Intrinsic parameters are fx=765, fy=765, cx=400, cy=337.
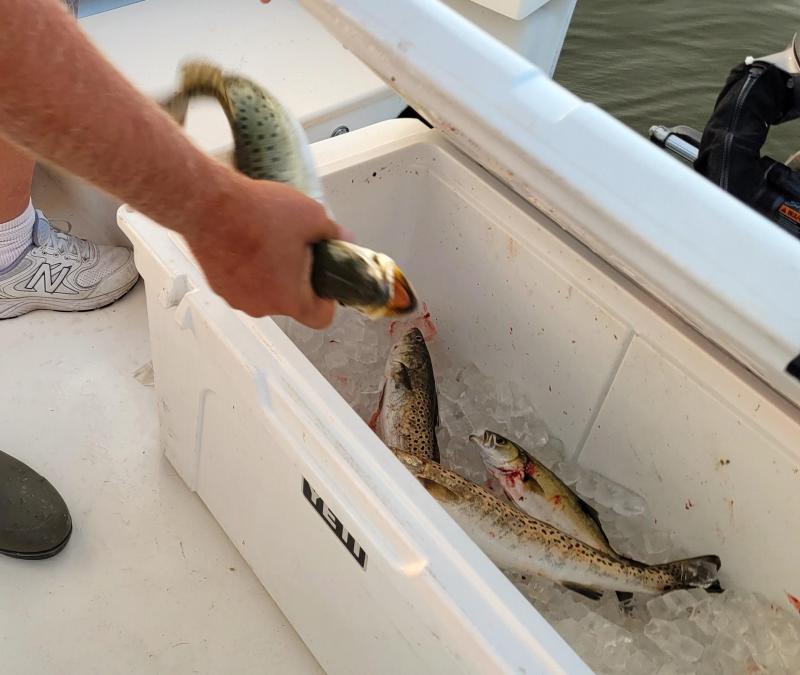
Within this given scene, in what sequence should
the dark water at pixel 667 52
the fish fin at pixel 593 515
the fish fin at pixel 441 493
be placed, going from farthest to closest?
the dark water at pixel 667 52 < the fish fin at pixel 593 515 < the fish fin at pixel 441 493

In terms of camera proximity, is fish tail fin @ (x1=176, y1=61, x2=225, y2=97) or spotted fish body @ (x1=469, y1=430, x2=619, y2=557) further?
spotted fish body @ (x1=469, y1=430, x2=619, y2=557)

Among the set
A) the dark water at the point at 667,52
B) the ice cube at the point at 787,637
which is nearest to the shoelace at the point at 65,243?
the ice cube at the point at 787,637

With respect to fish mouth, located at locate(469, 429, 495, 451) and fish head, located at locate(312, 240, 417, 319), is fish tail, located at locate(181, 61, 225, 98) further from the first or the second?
fish mouth, located at locate(469, 429, 495, 451)

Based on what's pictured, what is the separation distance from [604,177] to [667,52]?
302cm

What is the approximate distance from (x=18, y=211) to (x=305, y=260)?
115 cm

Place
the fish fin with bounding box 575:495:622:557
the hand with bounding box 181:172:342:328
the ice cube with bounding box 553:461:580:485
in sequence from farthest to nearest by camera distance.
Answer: the ice cube with bounding box 553:461:580:485 < the fish fin with bounding box 575:495:622:557 < the hand with bounding box 181:172:342:328

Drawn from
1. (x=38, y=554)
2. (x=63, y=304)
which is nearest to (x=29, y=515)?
(x=38, y=554)

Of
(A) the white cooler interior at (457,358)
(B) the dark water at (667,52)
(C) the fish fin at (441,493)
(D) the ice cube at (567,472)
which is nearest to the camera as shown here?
(A) the white cooler interior at (457,358)

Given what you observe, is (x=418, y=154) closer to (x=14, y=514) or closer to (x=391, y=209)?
(x=391, y=209)

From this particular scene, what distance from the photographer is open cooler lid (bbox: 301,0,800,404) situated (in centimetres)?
66

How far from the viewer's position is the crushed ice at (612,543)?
1.07m

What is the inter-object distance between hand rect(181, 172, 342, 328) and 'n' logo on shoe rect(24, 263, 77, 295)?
105 centimetres

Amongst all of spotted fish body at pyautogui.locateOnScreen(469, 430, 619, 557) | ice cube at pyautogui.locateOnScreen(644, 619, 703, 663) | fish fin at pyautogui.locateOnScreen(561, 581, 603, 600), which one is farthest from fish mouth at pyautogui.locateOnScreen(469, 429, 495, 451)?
ice cube at pyautogui.locateOnScreen(644, 619, 703, 663)

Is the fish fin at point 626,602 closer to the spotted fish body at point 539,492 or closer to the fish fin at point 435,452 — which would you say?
the spotted fish body at point 539,492
